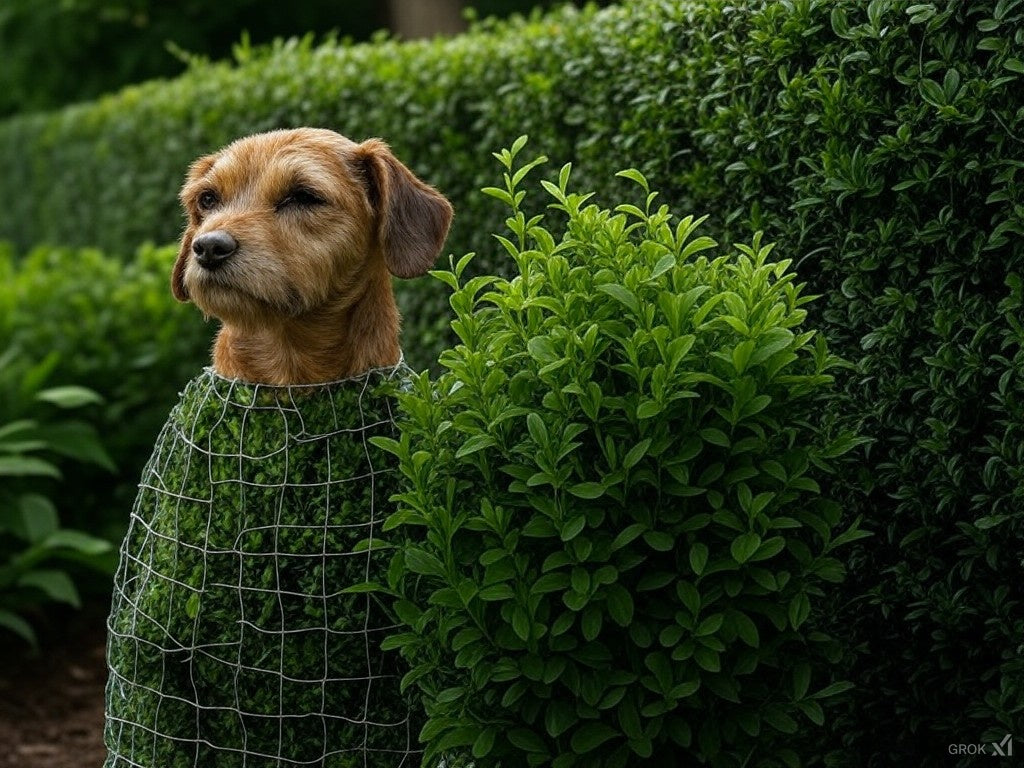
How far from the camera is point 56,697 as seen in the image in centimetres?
579

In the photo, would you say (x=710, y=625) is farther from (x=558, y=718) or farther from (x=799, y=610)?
(x=558, y=718)

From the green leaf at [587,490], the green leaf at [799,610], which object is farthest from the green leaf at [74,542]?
the green leaf at [799,610]

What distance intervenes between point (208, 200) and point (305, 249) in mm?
383

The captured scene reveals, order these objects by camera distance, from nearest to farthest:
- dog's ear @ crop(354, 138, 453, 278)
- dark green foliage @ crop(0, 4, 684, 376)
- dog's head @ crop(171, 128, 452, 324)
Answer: dog's head @ crop(171, 128, 452, 324) → dog's ear @ crop(354, 138, 453, 278) → dark green foliage @ crop(0, 4, 684, 376)

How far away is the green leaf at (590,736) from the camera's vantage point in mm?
2932

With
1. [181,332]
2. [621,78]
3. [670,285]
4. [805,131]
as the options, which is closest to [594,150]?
[621,78]

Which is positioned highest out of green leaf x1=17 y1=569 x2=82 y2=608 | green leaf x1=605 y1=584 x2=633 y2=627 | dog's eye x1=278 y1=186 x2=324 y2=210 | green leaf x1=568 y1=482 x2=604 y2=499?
dog's eye x1=278 y1=186 x2=324 y2=210

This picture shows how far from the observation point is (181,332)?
7176 millimetres

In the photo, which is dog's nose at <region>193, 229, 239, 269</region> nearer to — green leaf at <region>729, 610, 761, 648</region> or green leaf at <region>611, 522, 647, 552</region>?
green leaf at <region>611, 522, 647, 552</region>

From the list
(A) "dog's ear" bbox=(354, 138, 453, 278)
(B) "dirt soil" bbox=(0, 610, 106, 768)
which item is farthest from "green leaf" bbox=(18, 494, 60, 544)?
(A) "dog's ear" bbox=(354, 138, 453, 278)

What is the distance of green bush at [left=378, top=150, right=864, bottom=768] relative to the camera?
290 centimetres

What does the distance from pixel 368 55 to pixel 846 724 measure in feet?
13.6

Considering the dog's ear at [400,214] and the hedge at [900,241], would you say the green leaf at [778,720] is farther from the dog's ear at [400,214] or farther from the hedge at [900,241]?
the dog's ear at [400,214]

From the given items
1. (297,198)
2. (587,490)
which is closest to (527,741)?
(587,490)
